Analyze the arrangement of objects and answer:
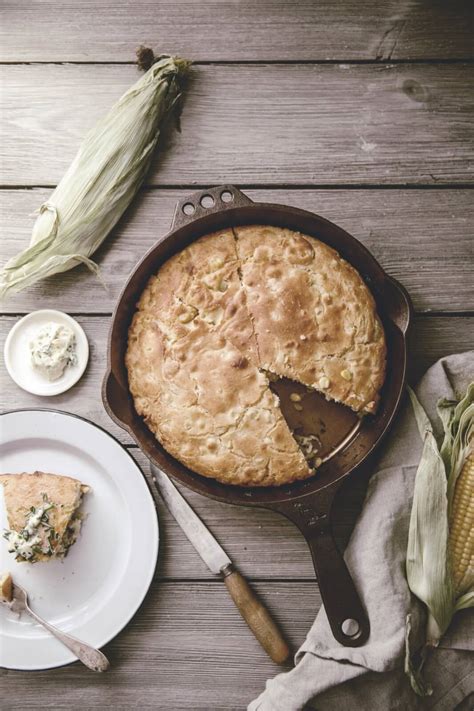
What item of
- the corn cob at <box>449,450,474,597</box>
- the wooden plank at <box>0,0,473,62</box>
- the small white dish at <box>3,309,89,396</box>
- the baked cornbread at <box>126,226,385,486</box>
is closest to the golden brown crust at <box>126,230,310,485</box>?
the baked cornbread at <box>126,226,385,486</box>

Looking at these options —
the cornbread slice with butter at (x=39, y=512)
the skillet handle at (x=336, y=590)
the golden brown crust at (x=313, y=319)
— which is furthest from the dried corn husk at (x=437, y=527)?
the cornbread slice with butter at (x=39, y=512)

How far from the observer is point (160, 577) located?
3.26 meters

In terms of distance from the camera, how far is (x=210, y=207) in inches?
117

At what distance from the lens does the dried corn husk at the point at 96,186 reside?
Result: 3.22 meters

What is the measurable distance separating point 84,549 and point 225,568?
2.25ft

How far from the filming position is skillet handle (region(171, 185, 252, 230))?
2914mm

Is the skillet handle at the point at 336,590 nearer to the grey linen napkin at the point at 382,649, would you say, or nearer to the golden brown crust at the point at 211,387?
the grey linen napkin at the point at 382,649

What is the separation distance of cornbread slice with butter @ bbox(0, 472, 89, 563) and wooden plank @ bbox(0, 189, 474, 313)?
0.84 m

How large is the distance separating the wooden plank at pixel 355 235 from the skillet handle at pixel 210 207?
0.41 metres

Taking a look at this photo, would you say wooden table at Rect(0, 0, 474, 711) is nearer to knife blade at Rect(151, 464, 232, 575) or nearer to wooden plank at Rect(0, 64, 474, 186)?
wooden plank at Rect(0, 64, 474, 186)

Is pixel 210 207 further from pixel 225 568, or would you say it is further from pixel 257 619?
pixel 257 619

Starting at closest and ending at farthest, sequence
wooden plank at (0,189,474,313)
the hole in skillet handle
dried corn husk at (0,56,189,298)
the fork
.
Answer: the hole in skillet handle
the fork
dried corn husk at (0,56,189,298)
wooden plank at (0,189,474,313)

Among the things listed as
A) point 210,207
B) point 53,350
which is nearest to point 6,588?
point 53,350

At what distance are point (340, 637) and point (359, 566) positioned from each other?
313 millimetres
